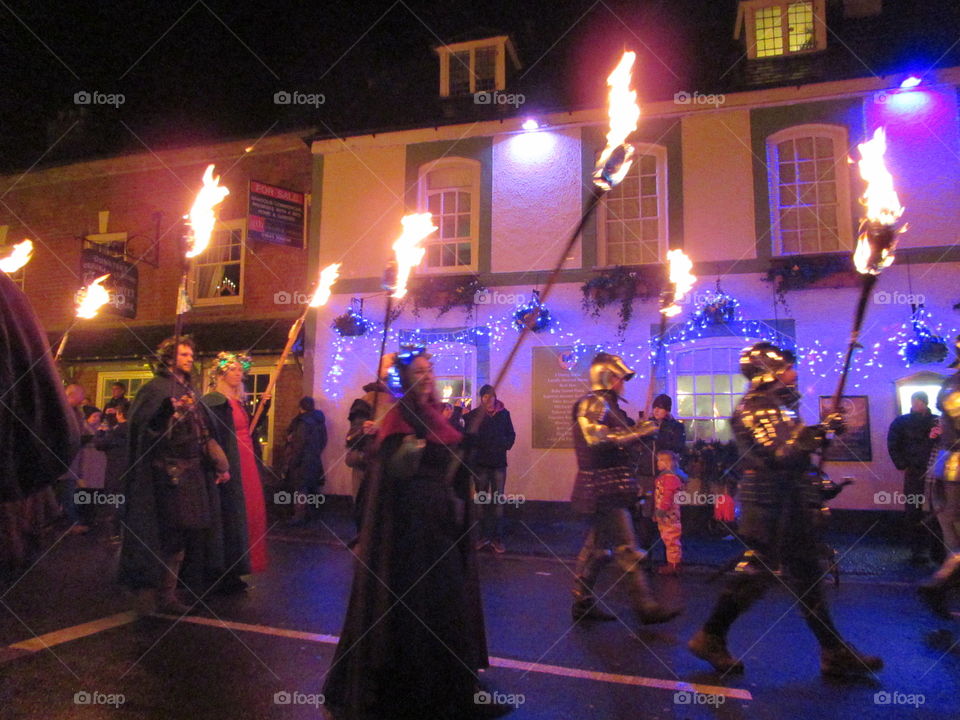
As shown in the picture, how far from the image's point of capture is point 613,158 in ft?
12.7

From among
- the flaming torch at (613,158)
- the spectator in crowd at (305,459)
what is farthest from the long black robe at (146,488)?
the spectator in crowd at (305,459)

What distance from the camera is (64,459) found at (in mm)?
1935

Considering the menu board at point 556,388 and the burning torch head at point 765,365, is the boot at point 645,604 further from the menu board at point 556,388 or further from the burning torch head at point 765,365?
the menu board at point 556,388

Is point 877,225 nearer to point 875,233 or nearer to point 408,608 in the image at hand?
point 875,233

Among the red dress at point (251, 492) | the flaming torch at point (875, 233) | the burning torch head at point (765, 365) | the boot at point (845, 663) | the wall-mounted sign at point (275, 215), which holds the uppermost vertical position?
the wall-mounted sign at point (275, 215)

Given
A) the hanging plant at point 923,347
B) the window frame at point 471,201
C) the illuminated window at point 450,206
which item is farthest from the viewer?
the illuminated window at point 450,206

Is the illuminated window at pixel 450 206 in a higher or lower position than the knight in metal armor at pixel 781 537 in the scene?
higher

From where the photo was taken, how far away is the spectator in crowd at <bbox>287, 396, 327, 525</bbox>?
37.7ft

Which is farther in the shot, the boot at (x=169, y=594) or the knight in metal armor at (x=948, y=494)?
the boot at (x=169, y=594)

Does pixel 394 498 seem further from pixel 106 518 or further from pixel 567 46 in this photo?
pixel 567 46

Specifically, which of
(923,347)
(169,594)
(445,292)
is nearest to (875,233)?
(169,594)

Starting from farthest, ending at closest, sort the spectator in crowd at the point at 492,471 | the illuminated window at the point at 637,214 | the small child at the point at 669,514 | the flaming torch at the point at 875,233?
the illuminated window at the point at 637,214 < the spectator in crowd at the point at 492,471 < the small child at the point at 669,514 < the flaming torch at the point at 875,233

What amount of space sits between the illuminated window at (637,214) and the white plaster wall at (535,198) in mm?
678

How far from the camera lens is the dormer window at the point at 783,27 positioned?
39.9 ft
